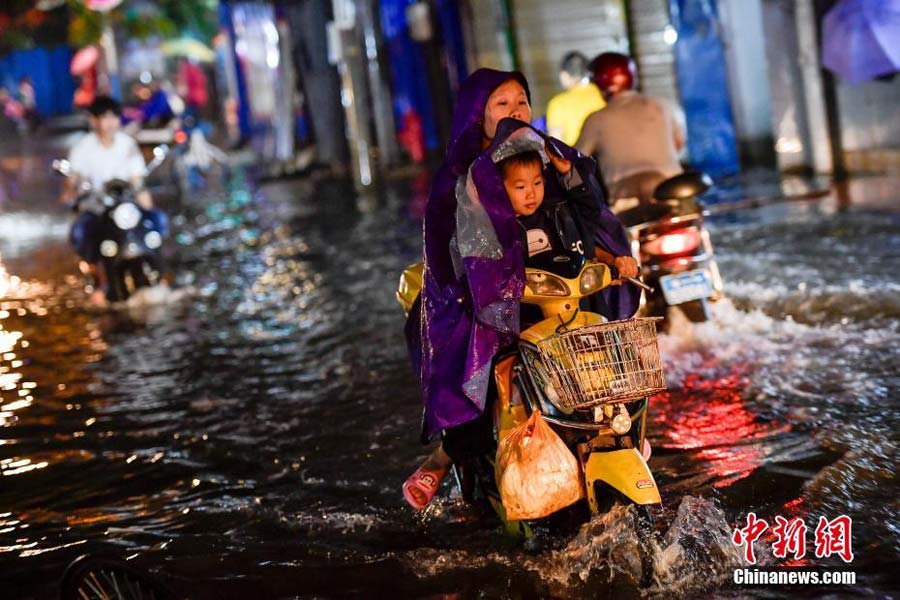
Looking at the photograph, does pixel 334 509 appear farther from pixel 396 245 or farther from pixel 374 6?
pixel 374 6

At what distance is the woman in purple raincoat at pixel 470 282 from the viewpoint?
4148 millimetres

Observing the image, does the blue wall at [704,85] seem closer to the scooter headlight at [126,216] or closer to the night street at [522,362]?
the night street at [522,362]

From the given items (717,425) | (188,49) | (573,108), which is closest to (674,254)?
(717,425)

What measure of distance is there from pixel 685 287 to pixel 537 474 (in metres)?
3.63

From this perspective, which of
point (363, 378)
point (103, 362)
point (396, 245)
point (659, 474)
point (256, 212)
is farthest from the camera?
point (256, 212)

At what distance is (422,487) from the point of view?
4660 millimetres

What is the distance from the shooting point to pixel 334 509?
5.25 meters

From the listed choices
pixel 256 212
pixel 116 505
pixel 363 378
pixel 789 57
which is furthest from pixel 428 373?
pixel 256 212

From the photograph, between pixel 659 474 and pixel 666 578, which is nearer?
pixel 666 578

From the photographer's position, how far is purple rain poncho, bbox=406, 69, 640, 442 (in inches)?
163

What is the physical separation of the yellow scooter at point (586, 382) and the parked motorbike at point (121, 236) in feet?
28.5

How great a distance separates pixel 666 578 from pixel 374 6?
2799 centimetres

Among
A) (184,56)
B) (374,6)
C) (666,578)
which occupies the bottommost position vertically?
(666,578)

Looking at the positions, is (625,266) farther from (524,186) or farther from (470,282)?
(470,282)
